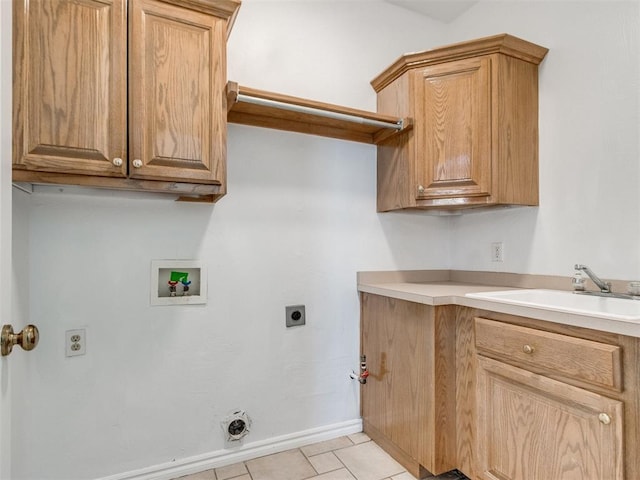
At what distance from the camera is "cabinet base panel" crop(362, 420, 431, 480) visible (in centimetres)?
161

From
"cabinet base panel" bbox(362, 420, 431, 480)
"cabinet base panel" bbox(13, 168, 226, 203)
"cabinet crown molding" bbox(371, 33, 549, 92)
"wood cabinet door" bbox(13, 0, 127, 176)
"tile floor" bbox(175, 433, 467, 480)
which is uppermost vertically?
"cabinet crown molding" bbox(371, 33, 549, 92)

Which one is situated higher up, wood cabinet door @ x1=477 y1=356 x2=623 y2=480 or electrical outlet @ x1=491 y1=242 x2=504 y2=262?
electrical outlet @ x1=491 y1=242 x2=504 y2=262

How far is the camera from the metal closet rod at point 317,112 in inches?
59.6

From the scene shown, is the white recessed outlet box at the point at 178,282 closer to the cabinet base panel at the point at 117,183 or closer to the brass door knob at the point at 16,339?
the cabinet base panel at the point at 117,183

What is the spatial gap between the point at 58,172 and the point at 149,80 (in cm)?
45

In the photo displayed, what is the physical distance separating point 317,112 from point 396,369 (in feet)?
4.29

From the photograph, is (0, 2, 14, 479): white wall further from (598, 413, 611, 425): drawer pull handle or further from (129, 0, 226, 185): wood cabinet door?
(598, 413, 611, 425): drawer pull handle

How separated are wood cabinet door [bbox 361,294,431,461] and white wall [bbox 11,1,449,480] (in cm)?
12

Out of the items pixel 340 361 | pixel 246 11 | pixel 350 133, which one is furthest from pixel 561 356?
pixel 246 11

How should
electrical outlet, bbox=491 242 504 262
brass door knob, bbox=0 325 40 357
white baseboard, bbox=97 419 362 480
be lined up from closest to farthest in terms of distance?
brass door knob, bbox=0 325 40 357 < white baseboard, bbox=97 419 362 480 < electrical outlet, bbox=491 242 504 262

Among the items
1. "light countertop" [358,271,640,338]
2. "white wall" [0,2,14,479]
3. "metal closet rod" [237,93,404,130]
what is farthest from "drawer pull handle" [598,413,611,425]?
"white wall" [0,2,14,479]

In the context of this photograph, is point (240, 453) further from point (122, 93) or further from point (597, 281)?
point (597, 281)

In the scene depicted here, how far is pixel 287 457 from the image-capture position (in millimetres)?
1778

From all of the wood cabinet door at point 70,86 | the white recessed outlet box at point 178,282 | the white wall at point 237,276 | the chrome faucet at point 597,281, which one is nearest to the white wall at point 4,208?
the wood cabinet door at point 70,86
